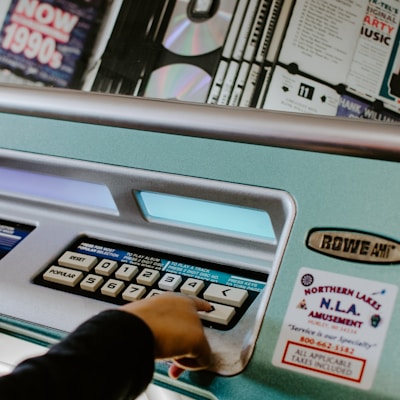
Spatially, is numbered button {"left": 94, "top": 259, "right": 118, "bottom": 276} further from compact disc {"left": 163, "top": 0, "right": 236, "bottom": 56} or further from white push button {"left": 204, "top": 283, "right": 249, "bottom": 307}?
compact disc {"left": 163, "top": 0, "right": 236, "bottom": 56}

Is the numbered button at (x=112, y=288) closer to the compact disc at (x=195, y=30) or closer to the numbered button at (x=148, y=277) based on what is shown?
the numbered button at (x=148, y=277)

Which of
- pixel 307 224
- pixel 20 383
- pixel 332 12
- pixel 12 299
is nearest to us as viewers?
pixel 20 383

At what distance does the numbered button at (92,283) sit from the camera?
92cm

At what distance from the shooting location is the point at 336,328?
2.52ft

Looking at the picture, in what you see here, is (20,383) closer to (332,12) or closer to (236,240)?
(236,240)

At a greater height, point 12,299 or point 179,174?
point 179,174

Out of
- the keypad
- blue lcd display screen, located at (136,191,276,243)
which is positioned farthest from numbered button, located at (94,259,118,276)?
blue lcd display screen, located at (136,191,276,243)

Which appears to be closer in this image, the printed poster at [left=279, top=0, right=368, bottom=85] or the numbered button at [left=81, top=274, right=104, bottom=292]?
the numbered button at [left=81, top=274, right=104, bottom=292]

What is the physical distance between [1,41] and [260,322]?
1641mm

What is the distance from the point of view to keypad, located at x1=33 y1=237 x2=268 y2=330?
0.87 meters

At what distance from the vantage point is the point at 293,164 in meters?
0.89

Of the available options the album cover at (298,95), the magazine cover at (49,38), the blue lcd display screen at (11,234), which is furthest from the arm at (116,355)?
the magazine cover at (49,38)

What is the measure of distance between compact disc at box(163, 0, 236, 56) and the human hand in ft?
4.11

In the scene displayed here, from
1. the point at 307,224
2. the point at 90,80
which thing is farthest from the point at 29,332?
the point at 90,80
